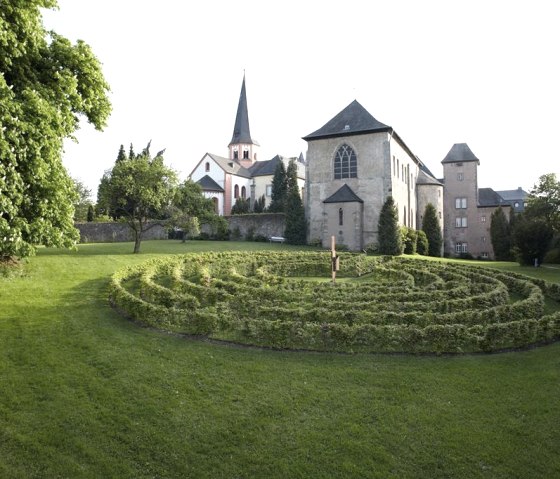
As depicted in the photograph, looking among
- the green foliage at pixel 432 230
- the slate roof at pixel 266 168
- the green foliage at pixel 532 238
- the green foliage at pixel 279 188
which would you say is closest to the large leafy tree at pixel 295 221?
the green foliage at pixel 432 230

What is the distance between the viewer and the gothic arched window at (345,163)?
4328 cm

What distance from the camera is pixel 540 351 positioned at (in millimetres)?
11344

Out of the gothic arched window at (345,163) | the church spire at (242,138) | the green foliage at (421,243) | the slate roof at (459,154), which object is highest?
the church spire at (242,138)

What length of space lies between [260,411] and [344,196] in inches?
1396

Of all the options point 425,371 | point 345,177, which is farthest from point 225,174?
point 425,371

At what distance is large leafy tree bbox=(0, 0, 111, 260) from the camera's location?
30.7 ft

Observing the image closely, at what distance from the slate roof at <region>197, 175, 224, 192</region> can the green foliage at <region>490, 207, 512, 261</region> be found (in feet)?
132

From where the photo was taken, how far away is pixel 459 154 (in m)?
60.6

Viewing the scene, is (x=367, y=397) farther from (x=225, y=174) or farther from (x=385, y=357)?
(x=225, y=174)

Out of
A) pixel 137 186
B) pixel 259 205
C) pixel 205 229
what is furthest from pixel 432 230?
pixel 137 186

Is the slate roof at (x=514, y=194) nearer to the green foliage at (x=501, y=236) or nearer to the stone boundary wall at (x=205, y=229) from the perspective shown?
the green foliage at (x=501, y=236)

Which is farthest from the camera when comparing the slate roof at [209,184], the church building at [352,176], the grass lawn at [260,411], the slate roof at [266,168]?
the slate roof at [266,168]

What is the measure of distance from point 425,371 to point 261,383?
3707 millimetres

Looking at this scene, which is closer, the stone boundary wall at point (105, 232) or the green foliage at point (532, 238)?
the green foliage at point (532, 238)
